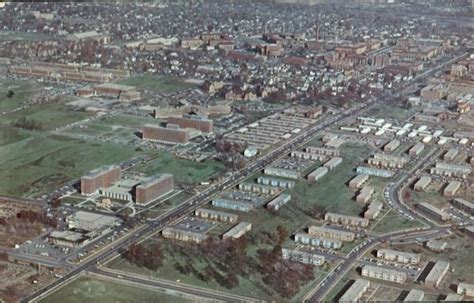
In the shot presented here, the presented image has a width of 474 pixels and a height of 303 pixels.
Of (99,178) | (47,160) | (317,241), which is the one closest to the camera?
(317,241)

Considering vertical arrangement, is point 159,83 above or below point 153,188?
below

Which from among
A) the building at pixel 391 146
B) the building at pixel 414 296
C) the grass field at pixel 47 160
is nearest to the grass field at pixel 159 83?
the grass field at pixel 47 160

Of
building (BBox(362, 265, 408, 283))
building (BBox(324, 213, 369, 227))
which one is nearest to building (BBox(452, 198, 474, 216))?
building (BBox(324, 213, 369, 227))

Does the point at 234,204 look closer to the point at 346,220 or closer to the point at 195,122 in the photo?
the point at 346,220

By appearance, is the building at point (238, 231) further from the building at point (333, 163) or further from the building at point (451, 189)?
the building at point (451, 189)

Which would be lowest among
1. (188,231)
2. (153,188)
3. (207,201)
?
(207,201)

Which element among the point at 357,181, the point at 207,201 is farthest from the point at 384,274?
the point at 357,181
